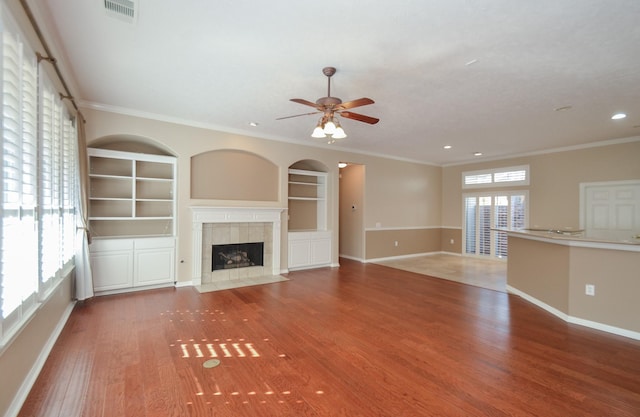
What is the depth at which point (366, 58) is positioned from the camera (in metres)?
3.02

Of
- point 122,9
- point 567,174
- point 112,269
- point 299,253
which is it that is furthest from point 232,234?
point 567,174

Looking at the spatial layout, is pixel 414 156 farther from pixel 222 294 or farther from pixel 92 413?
pixel 92 413

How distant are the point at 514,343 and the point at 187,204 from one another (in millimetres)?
5033

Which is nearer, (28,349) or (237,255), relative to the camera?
(28,349)

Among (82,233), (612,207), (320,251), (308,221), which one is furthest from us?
Answer: (308,221)

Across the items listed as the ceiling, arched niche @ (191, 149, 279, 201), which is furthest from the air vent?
arched niche @ (191, 149, 279, 201)

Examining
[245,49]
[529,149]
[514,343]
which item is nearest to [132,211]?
[245,49]

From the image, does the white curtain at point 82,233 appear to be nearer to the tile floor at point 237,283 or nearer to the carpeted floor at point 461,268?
the tile floor at point 237,283

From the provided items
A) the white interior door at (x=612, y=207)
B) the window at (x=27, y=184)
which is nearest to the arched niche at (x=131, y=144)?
the window at (x=27, y=184)

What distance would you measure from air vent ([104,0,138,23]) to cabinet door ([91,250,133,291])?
136 inches

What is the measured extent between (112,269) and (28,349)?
247cm

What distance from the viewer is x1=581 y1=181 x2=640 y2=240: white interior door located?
5855 mm

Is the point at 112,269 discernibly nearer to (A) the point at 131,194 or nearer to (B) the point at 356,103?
(A) the point at 131,194

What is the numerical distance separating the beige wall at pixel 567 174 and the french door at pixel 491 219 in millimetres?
307
